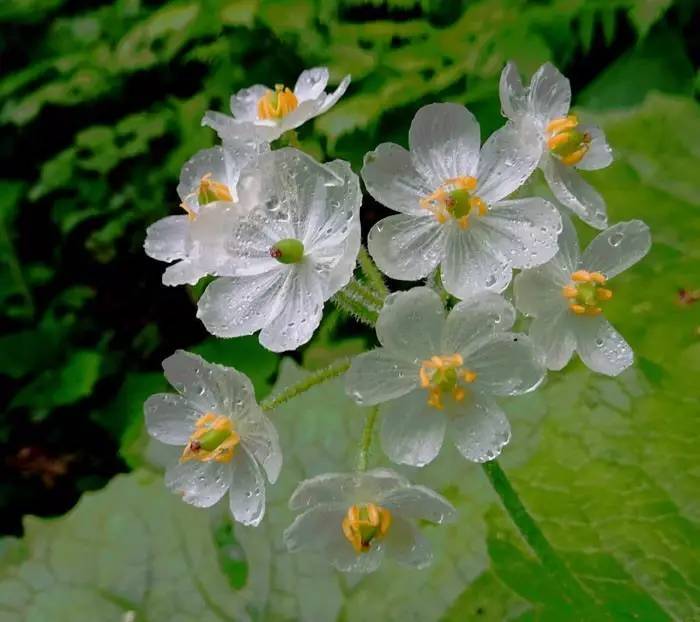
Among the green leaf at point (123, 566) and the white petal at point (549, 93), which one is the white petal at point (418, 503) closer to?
the white petal at point (549, 93)

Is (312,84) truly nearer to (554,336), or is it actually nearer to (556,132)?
(556,132)

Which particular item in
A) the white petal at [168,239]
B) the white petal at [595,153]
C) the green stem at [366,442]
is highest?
the white petal at [168,239]

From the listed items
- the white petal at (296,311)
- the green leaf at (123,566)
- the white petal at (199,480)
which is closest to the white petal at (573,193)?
the white petal at (296,311)

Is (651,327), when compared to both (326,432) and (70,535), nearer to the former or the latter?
(326,432)

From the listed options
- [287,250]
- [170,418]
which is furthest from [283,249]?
[170,418]

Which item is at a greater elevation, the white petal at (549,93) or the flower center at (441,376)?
the white petal at (549,93)

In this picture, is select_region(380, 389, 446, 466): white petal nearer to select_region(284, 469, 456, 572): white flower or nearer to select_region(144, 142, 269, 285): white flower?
select_region(284, 469, 456, 572): white flower
